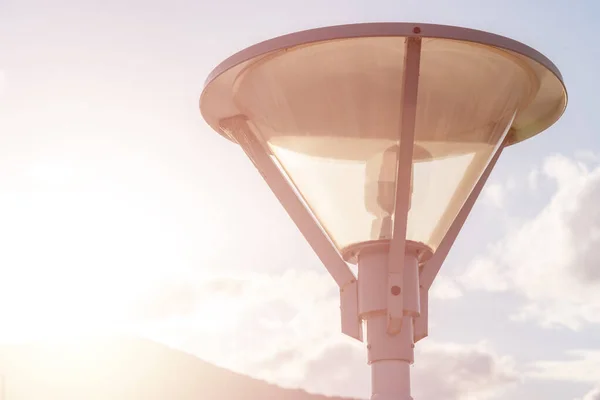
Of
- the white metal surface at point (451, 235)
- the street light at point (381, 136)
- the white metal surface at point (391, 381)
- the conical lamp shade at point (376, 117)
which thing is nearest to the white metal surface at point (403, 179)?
the street light at point (381, 136)

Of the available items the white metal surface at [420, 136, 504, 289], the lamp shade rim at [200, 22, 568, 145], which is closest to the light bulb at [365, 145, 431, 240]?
the white metal surface at [420, 136, 504, 289]

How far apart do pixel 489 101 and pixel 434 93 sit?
57 cm

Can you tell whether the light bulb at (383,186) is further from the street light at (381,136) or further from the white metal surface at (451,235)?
the white metal surface at (451,235)

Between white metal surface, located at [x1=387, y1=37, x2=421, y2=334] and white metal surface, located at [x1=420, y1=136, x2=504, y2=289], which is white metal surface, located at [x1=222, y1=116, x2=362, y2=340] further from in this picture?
white metal surface, located at [x1=420, y1=136, x2=504, y2=289]

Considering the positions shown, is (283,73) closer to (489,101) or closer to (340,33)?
(340,33)

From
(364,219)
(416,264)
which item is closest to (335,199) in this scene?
(364,219)

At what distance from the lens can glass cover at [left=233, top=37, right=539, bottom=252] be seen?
301 inches

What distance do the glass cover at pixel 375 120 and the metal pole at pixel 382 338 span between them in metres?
0.26

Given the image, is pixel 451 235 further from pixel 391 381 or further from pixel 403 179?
pixel 391 381

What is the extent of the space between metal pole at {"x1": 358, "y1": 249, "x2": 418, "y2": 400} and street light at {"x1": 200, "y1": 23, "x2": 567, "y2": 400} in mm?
11

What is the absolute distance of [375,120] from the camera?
7.79m

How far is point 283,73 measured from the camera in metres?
7.84

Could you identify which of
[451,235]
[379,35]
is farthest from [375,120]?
[451,235]

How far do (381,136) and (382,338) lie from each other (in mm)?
1576
